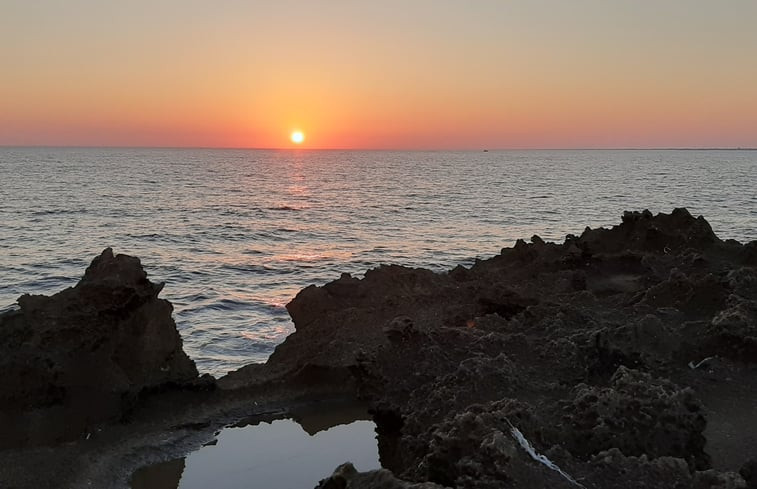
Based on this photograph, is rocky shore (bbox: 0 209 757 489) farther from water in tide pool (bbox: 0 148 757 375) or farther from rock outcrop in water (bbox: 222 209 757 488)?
water in tide pool (bbox: 0 148 757 375)

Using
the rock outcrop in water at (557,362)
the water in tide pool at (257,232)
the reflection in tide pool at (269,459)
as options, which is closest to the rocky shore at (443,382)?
the rock outcrop in water at (557,362)

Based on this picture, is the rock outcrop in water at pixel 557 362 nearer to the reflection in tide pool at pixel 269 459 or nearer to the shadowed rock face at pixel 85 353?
the reflection in tide pool at pixel 269 459

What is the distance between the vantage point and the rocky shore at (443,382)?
6516 millimetres

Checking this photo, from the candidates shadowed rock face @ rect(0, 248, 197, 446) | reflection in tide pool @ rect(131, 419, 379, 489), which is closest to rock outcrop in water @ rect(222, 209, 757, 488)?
reflection in tide pool @ rect(131, 419, 379, 489)

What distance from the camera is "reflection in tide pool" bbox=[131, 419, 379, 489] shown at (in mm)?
9914

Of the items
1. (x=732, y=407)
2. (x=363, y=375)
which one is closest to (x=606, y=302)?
(x=732, y=407)

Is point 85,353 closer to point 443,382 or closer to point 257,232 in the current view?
point 443,382

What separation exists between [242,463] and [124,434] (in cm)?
211

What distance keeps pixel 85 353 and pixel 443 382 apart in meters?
6.12

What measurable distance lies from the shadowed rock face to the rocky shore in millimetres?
27

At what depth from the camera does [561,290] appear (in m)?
15.6

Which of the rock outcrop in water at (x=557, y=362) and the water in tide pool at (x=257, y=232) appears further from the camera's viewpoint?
the water in tide pool at (x=257, y=232)

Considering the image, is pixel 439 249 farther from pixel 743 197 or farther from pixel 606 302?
pixel 743 197

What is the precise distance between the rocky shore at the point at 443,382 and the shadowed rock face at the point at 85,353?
0.03 meters
